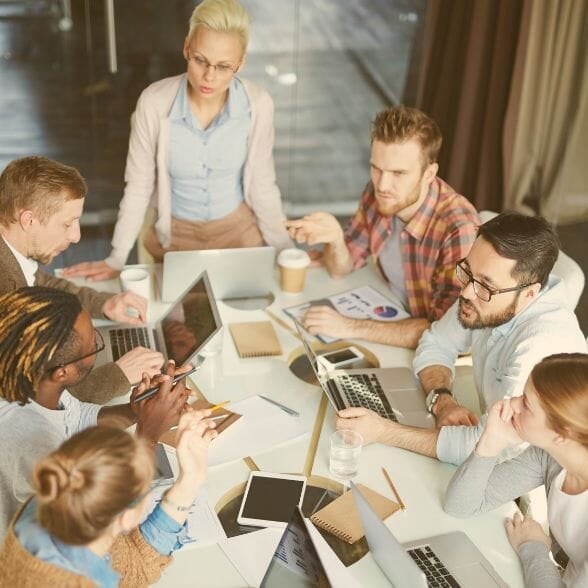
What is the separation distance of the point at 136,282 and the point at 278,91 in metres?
3.54

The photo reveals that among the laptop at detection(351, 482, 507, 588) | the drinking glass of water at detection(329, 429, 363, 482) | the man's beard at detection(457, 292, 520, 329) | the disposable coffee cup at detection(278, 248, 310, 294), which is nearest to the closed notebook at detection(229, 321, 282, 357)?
the disposable coffee cup at detection(278, 248, 310, 294)

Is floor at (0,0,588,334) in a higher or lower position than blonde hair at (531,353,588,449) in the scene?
lower

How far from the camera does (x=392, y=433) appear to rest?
215 cm

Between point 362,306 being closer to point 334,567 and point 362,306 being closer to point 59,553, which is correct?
point 334,567

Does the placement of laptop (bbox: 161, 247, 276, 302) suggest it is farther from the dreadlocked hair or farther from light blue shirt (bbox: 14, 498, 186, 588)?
light blue shirt (bbox: 14, 498, 186, 588)

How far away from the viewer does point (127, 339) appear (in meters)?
2.58

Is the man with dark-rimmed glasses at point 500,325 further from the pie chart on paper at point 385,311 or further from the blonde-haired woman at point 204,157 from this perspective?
the blonde-haired woman at point 204,157

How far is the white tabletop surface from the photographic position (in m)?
1.79

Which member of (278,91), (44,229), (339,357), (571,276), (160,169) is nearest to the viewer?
(44,229)

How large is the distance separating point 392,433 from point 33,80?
538cm

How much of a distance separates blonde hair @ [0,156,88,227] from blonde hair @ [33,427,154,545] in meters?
1.04

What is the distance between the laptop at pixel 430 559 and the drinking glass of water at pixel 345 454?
265 mm

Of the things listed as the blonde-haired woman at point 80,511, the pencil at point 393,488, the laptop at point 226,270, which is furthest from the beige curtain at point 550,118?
the blonde-haired woman at point 80,511

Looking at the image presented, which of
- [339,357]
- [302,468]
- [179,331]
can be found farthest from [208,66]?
[302,468]
